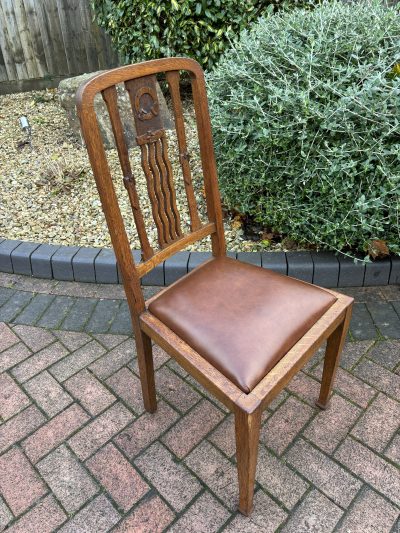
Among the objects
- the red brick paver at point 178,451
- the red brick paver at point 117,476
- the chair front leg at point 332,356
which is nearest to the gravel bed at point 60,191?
the red brick paver at point 178,451

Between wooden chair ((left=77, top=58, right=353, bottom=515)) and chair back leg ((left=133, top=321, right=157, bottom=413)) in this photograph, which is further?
chair back leg ((left=133, top=321, right=157, bottom=413))

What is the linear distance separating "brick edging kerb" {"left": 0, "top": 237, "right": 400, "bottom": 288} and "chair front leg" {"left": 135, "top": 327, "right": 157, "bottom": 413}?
85 centimetres

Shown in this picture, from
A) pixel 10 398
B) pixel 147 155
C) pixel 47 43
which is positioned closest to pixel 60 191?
pixel 10 398

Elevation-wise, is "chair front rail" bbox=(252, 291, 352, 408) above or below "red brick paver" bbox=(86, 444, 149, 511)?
above

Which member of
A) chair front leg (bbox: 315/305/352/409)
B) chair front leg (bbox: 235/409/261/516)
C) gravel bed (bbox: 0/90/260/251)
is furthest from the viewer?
gravel bed (bbox: 0/90/260/251)

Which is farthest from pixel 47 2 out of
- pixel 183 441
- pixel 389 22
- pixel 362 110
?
pixel 183 441

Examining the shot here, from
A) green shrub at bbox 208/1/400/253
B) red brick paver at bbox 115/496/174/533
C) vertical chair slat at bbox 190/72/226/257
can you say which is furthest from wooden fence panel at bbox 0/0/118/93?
red brick paver at bbox 115/496/174/533

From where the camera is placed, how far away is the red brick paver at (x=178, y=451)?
1.50m

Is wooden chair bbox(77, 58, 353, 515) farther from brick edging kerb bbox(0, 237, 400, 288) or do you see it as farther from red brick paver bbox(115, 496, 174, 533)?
brick edging kerb bbox(0, 237, 400, 288)

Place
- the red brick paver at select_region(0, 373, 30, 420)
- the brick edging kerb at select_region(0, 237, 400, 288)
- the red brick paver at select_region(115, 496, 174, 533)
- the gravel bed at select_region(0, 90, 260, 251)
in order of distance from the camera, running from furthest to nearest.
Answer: the gravel bed at select_region(0, 90, 260, 251)
the brick edging kerb at select_region(0, 237, 400, 288)
the red brick paver at select_region(0, 373, 30, 420)
the red brick paver at select_region(115, 496, 174, 533)

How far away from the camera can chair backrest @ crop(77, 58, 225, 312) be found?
4.20 ft

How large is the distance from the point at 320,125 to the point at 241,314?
3.86ft

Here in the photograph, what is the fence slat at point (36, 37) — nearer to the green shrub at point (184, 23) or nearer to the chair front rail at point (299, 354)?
the green shrub at point (184, 23)

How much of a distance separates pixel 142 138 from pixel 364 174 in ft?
4.09
